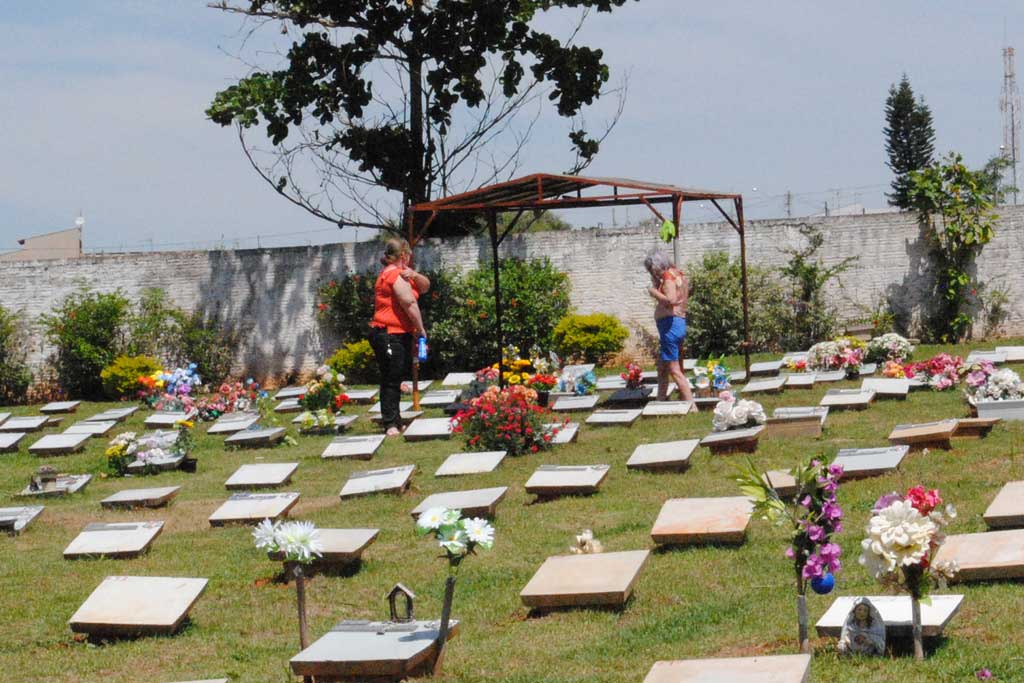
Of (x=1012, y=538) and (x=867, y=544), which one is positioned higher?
(x=867, y=544)

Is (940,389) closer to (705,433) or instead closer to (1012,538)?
(705,433)

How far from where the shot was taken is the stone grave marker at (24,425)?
14.0 meters

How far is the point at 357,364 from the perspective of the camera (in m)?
17.5

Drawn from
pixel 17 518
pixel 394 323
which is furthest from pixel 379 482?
pixel 394 323

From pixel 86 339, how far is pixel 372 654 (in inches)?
566

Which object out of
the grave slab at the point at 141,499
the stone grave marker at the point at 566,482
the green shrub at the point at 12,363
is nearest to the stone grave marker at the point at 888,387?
the stone grave marker at the point at 566,482

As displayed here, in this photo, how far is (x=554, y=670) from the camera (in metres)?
4.96

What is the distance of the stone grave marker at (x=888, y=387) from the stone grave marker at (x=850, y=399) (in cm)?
22

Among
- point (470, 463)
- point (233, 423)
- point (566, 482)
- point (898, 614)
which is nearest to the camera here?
point (898, 614)

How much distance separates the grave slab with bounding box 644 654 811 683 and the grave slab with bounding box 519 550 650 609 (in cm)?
134

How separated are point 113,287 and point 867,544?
630 inches

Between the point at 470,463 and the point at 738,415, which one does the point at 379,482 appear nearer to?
the point at 470,463

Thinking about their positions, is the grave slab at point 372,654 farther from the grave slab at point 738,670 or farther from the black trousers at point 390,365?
the black trousers at point 390,365

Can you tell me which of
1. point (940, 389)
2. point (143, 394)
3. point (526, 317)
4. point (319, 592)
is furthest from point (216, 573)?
point (526, 317)
